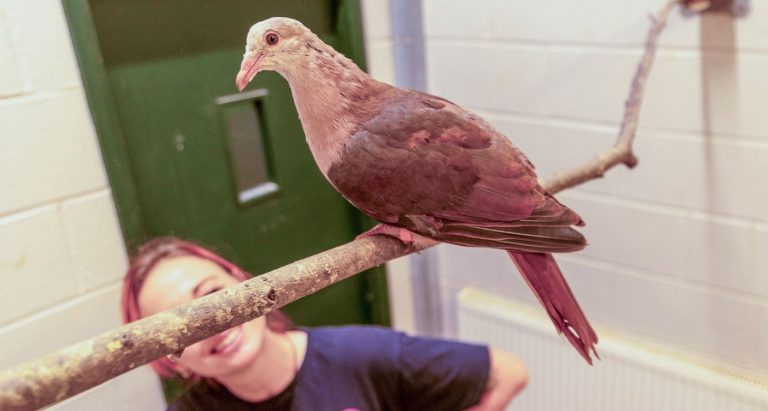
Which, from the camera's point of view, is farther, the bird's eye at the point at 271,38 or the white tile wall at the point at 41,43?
the white tile wall at the point at 41,43

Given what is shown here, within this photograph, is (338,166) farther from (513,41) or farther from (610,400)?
(610,400)

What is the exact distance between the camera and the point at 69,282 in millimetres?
629

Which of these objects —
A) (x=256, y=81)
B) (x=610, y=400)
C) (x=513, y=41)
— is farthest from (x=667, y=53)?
(x=256, y=81)

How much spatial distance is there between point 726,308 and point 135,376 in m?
0.82

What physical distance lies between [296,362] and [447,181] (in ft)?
1.14

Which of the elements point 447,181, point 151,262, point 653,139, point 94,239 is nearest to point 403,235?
point 447,181

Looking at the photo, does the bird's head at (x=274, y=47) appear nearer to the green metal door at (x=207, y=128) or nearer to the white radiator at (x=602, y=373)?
the green metal door at (x=207, y=128)

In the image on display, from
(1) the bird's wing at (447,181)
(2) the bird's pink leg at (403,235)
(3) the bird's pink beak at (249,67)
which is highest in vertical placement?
(3) the bird's pink beak at (249,67)

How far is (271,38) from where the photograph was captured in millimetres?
312

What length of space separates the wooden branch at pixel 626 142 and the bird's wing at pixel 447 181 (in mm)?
186

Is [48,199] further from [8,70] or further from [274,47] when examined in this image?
[274,47]

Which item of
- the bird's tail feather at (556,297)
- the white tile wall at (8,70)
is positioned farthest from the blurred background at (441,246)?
the bird's tail feather at (556,297)

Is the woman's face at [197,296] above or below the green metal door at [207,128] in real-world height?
below

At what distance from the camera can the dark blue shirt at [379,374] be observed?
0.59 m
